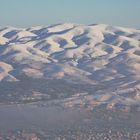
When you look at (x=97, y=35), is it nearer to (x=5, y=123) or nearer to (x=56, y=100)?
(x=56, y=100)

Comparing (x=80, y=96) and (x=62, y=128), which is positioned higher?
(x=62, y=128)

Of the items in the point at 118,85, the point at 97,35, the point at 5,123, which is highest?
the point at 5,123

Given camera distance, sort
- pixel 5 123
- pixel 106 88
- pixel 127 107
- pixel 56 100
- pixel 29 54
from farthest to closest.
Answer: pixel 29 54, pixel 106 88, pixel 56 100, pixel 127 107, pixel 5 123

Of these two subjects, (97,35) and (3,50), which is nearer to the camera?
(3,50)

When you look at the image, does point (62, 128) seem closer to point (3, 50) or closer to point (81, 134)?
point (81, 134)

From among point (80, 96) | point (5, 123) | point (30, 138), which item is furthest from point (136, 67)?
point (30, 138)

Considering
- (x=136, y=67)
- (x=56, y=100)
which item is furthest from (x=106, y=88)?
(x=136, y=67)

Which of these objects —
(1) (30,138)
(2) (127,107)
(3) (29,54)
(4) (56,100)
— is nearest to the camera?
(1) (30,138)
